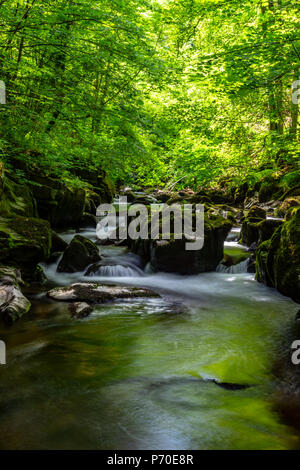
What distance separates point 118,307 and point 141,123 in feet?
11.2

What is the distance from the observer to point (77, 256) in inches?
340

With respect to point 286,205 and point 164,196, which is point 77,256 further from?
point 164,196

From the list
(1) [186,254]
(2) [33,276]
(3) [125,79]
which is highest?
(3) [125,79]

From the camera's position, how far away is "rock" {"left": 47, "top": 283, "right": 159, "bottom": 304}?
237 inches

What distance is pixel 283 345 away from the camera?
4.34 meters

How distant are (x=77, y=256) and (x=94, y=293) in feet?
8.66

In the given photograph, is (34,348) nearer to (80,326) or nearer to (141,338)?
(80,326)

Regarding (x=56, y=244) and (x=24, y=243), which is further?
(x=56, y=244)

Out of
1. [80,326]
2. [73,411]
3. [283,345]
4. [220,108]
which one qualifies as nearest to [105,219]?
[220,108]

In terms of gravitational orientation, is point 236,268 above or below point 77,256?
below

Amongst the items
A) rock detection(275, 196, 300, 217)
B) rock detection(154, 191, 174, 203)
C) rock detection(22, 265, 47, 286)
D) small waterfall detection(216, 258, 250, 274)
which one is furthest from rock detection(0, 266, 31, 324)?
rock detection(154, 191, 174, 203)

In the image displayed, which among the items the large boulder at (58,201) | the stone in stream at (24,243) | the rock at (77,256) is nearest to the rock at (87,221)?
the large boulder at (58,201)

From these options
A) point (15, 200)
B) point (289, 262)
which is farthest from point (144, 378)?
point (15, 200)

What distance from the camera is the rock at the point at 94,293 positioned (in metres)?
6.02
